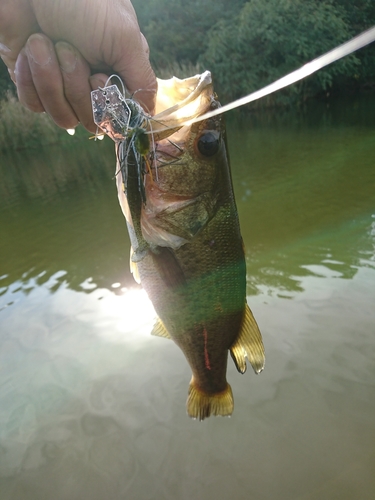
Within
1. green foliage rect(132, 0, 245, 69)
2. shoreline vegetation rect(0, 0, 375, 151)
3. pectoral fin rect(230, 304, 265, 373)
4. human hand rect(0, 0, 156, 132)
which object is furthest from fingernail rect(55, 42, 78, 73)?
green foliage rect(132, 0, 245, 69)

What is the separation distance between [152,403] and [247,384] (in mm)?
750

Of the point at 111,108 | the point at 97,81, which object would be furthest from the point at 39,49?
the point at 111,108

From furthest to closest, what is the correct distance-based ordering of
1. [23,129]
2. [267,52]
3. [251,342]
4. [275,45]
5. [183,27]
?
1. [183,27]
2. [267,52]
3. [275,45]
4. [23,129]
5. [251,342]

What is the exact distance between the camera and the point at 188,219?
1615mm

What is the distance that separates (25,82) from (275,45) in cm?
2353

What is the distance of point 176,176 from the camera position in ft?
5.21

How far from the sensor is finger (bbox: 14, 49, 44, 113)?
1.47 meters

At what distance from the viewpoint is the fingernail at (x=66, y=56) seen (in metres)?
1.42

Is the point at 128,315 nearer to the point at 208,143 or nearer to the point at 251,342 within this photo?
the point at 251,342

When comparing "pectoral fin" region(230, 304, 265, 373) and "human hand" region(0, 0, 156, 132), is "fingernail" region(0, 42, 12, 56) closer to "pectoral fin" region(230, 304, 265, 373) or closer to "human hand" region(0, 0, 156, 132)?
"human hand" region(0, 0, 156, 132)

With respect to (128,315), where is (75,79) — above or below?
above

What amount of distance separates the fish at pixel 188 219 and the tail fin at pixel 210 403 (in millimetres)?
328

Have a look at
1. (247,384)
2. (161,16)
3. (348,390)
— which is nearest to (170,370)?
(247,384)

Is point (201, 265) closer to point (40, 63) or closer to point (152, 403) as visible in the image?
point (40, 63)
